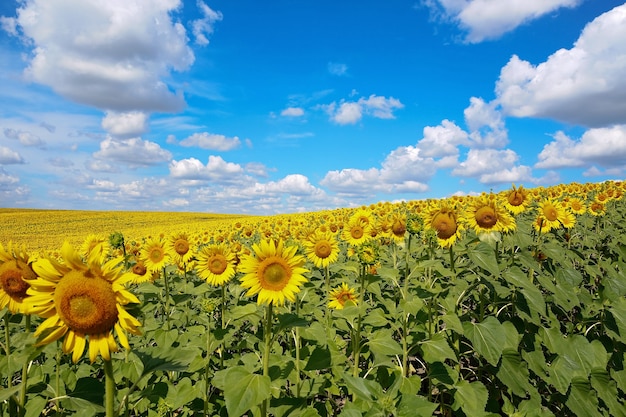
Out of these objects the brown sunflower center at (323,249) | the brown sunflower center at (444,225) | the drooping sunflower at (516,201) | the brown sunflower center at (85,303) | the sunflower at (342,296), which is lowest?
the sunflower at (342,296)

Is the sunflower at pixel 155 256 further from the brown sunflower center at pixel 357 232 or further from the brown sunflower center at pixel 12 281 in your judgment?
the brown sunflower center at pixel 357 232

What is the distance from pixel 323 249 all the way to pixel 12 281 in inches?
178

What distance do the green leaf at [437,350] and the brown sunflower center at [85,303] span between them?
95.5 inches

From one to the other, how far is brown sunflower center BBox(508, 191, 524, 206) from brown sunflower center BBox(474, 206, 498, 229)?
1.70m

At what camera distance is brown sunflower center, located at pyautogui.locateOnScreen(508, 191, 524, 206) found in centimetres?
603

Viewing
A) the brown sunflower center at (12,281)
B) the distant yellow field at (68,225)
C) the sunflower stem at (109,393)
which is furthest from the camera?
the distant yellow field at (68,225)

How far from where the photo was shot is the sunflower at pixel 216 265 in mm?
5574

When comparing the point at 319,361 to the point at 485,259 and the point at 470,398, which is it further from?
the point at 485,259

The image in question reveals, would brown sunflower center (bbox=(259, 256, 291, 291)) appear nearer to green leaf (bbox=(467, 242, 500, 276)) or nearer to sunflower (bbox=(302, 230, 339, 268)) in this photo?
green leaf (bbox=(467, 242, 500, 276))

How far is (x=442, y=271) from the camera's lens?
3.67 metres

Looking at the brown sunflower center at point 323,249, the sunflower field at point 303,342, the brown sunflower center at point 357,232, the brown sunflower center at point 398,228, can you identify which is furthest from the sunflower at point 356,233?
the sunflower field at point 303,342

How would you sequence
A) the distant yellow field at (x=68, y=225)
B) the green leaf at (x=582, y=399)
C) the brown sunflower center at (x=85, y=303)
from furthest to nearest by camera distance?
the distant yellow field at (x=68, y=225), the green leaf at (x=582, y=399), the brown sunflower center at (x=85, y=303)

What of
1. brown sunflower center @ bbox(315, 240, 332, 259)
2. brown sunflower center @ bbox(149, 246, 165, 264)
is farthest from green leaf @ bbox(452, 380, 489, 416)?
brown sunflower center @ bbox(149, 246, 165, 264)

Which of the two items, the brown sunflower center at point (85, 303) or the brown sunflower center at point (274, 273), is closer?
the brown sunflower center at point (85, 303)
